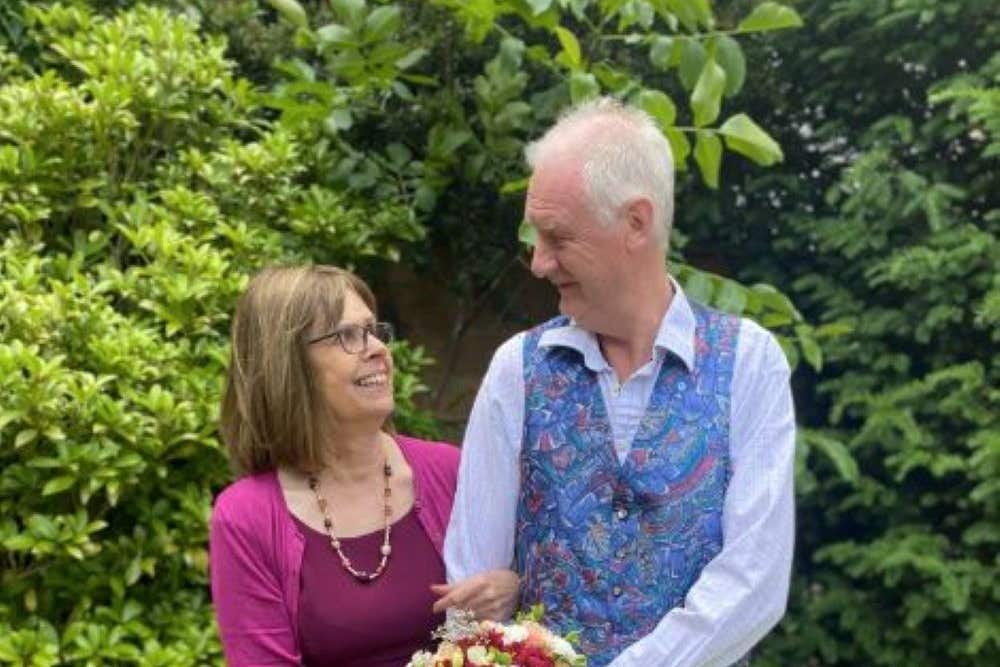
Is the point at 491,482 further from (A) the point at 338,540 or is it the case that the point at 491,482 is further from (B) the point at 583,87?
(B) the point at 583,87

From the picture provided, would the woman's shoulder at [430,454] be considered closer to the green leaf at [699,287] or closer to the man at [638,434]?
the man at [638,434]

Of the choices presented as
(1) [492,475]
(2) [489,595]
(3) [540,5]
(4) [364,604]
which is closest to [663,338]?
(1) [492,475]

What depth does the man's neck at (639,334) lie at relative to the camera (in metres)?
2.31

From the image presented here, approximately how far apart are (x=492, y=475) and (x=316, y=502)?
42cm

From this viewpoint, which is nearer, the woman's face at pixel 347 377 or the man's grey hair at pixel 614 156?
the man's grey hair at pixel 614 156

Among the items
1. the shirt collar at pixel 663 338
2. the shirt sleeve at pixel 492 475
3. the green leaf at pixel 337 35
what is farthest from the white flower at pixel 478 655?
the green leaf at pixel 337 35

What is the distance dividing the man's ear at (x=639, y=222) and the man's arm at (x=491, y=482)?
272mm

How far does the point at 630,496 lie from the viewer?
7.39ft

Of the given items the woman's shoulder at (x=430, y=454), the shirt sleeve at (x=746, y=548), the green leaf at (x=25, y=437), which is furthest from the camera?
the green leaf at (x=25, y=437)

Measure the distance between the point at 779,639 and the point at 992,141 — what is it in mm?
1637

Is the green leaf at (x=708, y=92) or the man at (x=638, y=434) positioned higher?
the green leaf at (x=708, y=92)

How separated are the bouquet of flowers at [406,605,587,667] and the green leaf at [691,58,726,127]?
191cm

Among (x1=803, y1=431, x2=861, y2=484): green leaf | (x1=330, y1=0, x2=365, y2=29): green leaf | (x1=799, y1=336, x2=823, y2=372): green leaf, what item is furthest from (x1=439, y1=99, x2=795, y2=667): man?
(x1=803, y1=431, x2=861, y2=484): green leaf

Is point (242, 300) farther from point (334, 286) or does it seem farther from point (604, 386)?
point (604, 386)
